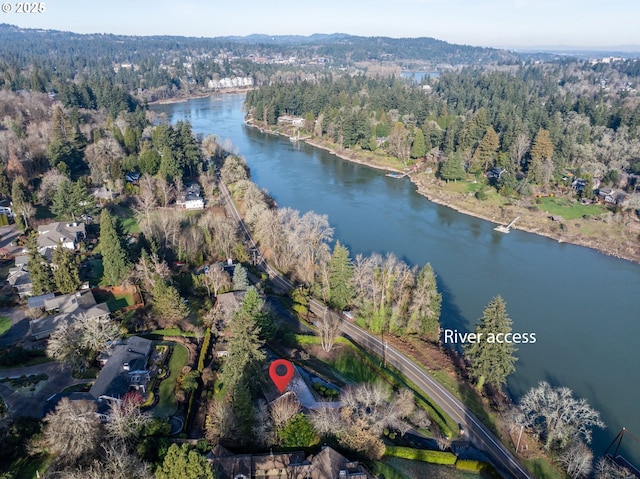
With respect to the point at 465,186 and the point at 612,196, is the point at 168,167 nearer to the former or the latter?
the point at 465,186

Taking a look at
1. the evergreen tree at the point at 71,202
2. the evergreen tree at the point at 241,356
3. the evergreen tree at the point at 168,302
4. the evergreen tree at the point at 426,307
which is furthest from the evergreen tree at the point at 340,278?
the evergreen tree at the point at 71,202

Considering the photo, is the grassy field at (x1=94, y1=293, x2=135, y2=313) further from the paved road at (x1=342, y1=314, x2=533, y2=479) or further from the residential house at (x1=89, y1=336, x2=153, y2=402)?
the paved road at (x1=342, y1=314, x2=533, y2=479)

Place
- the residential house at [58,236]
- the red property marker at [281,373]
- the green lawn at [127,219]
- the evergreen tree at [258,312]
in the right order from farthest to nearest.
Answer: the green lawn at [127,219], the residential house at [58,236], the evergreen tree at [258,312], the red property marker at [281,373]

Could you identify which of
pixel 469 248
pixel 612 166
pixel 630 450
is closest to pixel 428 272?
pixel 630 450

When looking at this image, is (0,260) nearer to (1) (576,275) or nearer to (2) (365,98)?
(1) (576,275)

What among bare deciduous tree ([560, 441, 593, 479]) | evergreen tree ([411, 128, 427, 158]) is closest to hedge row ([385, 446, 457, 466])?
bare deciduous tree ([560, 441, 593, 479])

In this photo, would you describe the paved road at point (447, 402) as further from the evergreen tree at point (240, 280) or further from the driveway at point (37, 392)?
the driveway at point (37, 392)
